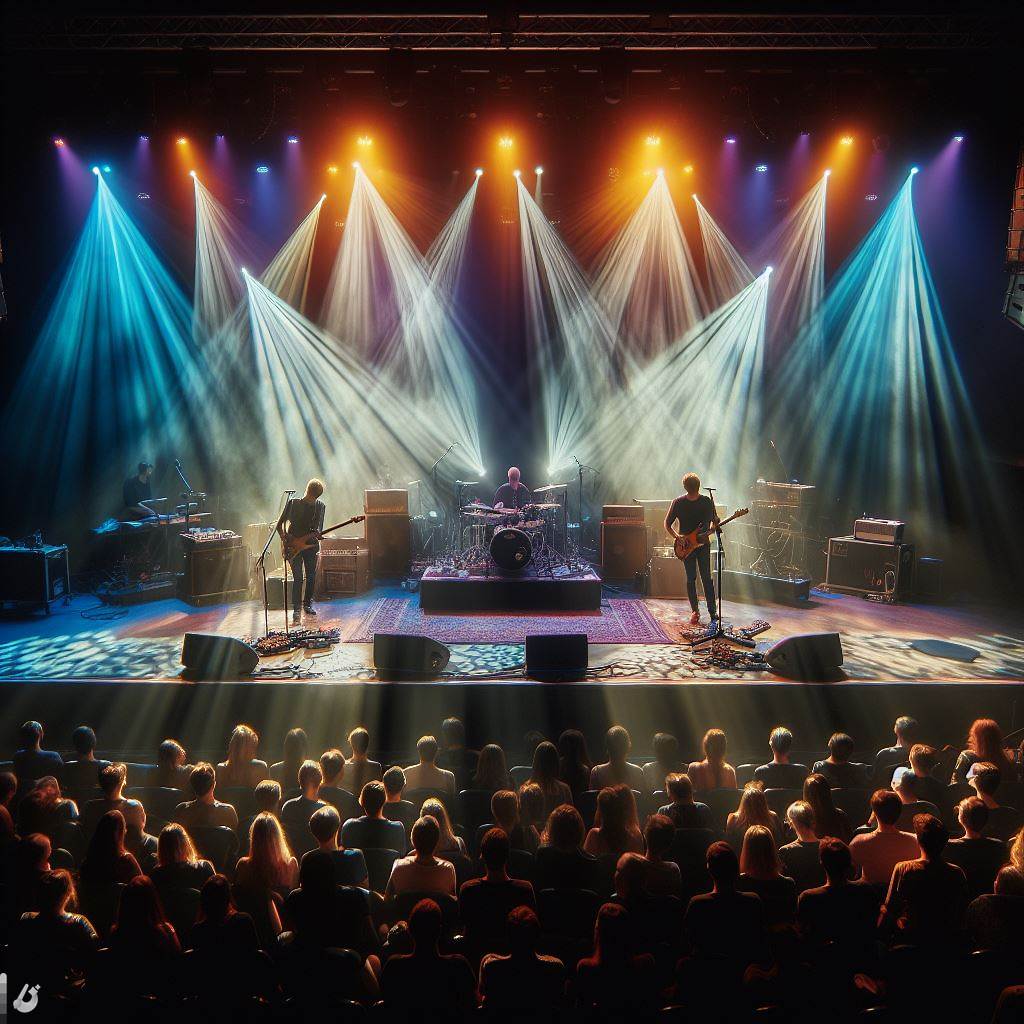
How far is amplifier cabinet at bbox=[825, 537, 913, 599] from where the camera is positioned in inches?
449

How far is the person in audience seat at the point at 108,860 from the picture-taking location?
3975 mm

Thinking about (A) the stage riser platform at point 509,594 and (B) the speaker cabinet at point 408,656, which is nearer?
(B) the speaker cabinet at point 408,656

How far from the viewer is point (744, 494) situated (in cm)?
1430

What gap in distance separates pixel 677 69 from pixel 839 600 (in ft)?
24.3

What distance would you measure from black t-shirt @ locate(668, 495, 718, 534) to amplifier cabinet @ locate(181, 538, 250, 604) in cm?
617

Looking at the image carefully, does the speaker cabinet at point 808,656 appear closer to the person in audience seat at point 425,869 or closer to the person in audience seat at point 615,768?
the person in audience seat at point 615,768

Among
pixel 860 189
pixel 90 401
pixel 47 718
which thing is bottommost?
pixel 47 718

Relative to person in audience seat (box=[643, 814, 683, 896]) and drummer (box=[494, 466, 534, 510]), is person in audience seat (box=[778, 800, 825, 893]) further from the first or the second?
drummer (box=[494, 466, 534, 510])

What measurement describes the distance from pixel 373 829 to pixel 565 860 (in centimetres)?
119

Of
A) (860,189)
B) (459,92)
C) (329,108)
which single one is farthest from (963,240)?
(329,108)

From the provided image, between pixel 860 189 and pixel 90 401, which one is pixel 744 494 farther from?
pixel 90 401

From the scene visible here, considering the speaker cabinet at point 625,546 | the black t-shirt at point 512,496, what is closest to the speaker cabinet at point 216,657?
the black t-shirt at point 512,496

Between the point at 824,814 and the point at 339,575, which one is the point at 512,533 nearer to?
the point at 339,575

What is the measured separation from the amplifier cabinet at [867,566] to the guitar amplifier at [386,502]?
6475 millimetres
